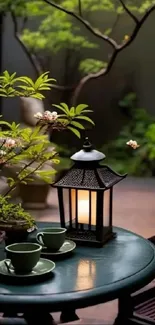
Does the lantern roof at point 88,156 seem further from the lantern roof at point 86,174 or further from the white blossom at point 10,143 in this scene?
the white blossom at point 10,143

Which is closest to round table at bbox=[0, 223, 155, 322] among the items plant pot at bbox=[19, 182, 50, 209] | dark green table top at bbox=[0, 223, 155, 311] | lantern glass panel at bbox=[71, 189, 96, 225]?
dark green table top at bbox=[0, 223, 155, 311]

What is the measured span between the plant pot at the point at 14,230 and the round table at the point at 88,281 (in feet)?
0.69

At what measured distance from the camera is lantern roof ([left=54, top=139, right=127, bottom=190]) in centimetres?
207

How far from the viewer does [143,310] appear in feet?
6.86

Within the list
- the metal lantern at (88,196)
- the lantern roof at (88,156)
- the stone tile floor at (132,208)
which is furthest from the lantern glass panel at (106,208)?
the stone tile floor at (132,208)

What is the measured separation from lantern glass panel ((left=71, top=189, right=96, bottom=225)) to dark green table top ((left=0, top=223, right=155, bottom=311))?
0.12m

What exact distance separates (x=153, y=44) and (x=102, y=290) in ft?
19.9

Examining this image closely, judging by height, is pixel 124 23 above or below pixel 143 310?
above

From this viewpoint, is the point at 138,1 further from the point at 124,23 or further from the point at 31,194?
the point at 31,194

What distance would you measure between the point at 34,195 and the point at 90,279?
330cm

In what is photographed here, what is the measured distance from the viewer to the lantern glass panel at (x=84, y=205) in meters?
2.08

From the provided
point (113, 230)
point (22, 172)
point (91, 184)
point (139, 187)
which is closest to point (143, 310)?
point (113, 230)

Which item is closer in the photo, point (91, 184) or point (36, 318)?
point (36, 318)

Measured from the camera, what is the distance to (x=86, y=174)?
2.10m
